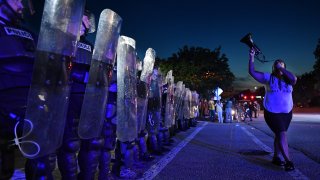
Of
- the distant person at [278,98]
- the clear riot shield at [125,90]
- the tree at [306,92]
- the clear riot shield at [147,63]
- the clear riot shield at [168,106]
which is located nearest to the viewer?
the clear riot shield at [125,90]

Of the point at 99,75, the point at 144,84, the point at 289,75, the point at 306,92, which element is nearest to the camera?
the point at 99,75

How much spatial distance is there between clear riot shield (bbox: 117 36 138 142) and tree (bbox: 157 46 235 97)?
116 ft

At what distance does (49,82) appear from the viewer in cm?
319

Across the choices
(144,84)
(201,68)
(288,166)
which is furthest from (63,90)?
(201,68)

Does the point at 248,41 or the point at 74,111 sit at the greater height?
the point at 248,41

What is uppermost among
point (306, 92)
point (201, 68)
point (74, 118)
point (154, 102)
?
point (306, 92)

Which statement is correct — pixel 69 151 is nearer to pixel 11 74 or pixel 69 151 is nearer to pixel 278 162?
pixel 11 74

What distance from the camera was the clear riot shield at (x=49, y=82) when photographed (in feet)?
10.2

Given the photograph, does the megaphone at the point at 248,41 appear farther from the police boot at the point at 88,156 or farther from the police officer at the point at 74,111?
the police boot at the point at 88,156

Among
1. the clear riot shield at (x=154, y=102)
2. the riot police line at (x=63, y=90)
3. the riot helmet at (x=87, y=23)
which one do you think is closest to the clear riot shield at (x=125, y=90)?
the riot police line at (x=63, y=90)

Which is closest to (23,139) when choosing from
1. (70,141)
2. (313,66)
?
(70,141)

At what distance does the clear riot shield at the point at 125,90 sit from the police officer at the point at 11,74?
1735 mm

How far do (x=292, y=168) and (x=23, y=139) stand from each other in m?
4.49

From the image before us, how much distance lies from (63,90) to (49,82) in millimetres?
169
